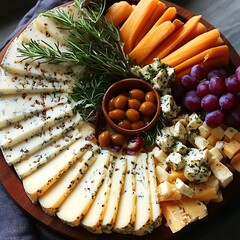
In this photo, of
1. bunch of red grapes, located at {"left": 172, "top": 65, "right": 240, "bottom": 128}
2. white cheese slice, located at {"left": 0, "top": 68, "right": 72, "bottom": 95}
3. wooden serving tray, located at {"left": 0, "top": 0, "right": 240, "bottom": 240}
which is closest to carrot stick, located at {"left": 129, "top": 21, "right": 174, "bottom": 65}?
bunch of red grapes, located at {"left": 172, "top": 65, "right": 240, "bottom": 128}

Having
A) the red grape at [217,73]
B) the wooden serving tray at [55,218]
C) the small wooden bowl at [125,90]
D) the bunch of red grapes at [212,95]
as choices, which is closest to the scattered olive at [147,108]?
the small wooden bowl at [125,90]

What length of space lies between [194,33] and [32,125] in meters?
1.25

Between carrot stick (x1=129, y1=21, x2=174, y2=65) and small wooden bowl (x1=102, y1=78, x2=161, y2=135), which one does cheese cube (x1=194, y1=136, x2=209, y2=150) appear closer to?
small wooden bowl (x1=102, y1=78, x2=161, y2=135)

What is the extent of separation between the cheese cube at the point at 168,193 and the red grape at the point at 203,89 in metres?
0.59

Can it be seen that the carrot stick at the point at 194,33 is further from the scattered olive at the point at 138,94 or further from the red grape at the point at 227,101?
the red grape at the point at 227,101

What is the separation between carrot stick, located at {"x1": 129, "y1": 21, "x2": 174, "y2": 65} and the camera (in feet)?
7.61

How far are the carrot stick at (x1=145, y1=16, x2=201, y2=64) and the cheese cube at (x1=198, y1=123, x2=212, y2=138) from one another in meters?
0.56

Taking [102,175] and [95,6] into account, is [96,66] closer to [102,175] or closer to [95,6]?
[95,6]

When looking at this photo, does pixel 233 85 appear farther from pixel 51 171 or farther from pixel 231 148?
pixel 51 171

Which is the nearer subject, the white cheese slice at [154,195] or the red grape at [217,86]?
the white cheese slice at [154,195]

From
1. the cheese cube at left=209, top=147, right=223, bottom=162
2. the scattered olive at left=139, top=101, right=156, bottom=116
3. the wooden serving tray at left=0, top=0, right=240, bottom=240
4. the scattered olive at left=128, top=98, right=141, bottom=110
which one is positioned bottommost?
the wooden serving tray at left=0, top=0, right=240, bottom=240

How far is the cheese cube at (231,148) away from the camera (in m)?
2.08

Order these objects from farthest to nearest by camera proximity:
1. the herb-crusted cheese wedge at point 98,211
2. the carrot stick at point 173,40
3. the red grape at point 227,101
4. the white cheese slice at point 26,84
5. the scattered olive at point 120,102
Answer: the carrot stick at point 173,40 → the scattered olive at point 120,102 → the white cheese slice at point 26,84 → the red grape at point 227,101 → the herb-crusted cheese wedge at point 98,211

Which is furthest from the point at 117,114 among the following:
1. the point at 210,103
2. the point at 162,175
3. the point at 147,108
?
the point at 210,103
